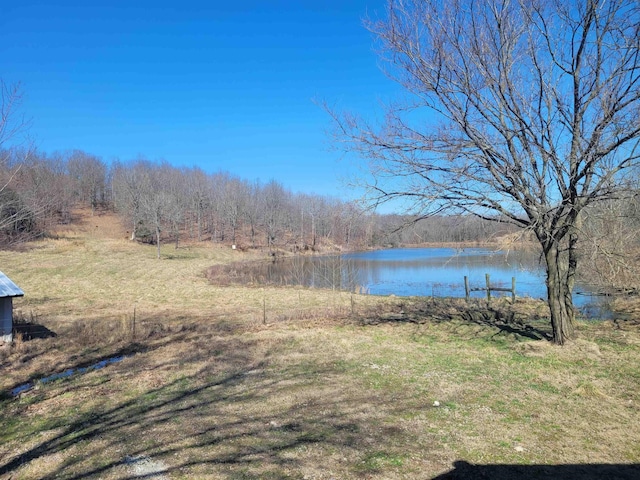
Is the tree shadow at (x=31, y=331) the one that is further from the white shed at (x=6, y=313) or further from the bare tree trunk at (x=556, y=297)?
the bare tree trunk at (x=556, y=297)

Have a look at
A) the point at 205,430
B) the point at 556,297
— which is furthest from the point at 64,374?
the point at 556,297

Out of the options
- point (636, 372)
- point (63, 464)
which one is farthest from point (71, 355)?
point (636, 372)

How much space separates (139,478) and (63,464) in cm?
99

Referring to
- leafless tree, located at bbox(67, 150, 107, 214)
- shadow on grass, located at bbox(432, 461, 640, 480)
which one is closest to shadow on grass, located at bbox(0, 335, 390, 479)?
shadow on grass, located at bbox(432, 461, 640, 480)

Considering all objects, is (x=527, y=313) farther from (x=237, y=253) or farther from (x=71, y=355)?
(x=237, y=253)

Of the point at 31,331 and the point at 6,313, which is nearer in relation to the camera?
the point at 6,313

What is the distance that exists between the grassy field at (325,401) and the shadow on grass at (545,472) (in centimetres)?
Answer: 2

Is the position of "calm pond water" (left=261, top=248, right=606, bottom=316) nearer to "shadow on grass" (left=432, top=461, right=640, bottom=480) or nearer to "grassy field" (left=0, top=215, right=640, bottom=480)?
"grassy field" (left=0, top=215, right=640, bottom=480)

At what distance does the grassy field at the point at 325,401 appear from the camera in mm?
4090

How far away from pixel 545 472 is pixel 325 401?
110 inches

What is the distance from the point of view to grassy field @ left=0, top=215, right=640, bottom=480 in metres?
4.09

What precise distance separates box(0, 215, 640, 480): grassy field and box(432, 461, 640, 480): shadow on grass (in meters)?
0.02

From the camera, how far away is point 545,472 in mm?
3803

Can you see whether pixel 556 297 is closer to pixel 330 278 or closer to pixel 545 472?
pixel 545 472
